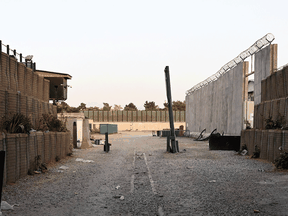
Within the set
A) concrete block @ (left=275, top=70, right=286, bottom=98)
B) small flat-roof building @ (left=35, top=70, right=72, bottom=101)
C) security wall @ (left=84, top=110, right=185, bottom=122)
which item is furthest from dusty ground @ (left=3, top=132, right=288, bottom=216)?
security wall @ (left=84, top=110, right=185, bottom=122)

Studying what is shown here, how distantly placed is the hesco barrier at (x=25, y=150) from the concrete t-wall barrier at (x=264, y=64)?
14.2 m

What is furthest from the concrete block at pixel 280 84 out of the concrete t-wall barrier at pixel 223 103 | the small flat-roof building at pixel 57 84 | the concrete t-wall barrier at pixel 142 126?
the concrete t-wall barrier at pixel 142 126

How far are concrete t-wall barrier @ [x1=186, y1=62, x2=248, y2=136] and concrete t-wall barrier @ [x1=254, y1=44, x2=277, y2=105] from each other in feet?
13.3

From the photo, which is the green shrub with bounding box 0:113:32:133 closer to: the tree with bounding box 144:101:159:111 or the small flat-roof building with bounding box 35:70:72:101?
the small flat-roof building with bounding box 35:70:72:101

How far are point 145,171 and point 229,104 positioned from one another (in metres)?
A: 21.9

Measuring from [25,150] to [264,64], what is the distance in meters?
17.5

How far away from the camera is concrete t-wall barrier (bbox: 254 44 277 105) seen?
22.7 metres

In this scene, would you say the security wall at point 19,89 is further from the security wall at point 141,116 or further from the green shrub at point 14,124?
the security wall at point 141,116

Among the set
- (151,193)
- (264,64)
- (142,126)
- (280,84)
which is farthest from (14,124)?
(142,126)

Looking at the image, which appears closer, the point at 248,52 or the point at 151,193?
the point at 151,193

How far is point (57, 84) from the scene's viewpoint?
3806cm

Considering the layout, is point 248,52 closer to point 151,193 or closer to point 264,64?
point 264,64

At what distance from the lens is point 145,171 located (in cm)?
1326

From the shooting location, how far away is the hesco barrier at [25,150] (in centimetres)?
1040
